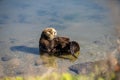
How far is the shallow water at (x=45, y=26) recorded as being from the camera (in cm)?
832

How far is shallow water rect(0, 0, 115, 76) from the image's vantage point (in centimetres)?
→ 832

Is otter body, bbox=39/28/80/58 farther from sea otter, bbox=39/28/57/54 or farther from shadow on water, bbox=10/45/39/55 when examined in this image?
shadow on water, bbox=10/45/39/55

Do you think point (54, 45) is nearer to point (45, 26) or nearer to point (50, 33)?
point (50, 33)

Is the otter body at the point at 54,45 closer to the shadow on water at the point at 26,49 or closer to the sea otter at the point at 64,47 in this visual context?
the sea otter at the point at 64,47

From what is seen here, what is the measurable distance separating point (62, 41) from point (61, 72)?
53.0 inches

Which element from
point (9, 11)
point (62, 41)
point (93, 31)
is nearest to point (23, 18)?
point (9, 11)

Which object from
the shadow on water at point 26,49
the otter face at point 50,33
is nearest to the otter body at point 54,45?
the otter face at point 50,33

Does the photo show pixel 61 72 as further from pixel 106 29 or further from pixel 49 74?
pixel 106 29

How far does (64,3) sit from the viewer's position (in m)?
14.3

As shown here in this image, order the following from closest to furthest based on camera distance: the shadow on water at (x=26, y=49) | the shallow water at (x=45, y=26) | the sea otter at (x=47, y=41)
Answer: the shallow water at (x=45, y=26)
the sea otter at (x=47, y=41)
the shadow on water at (x=26, y=49)

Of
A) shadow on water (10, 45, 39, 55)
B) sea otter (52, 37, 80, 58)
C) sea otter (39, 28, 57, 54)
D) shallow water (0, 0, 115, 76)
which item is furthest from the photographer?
shadow on water (10, 45, 39, 55)

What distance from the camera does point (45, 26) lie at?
10945 mm

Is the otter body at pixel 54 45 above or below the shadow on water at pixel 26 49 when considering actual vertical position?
above

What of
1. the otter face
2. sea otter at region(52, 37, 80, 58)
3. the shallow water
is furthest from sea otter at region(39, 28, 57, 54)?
the shallow water
